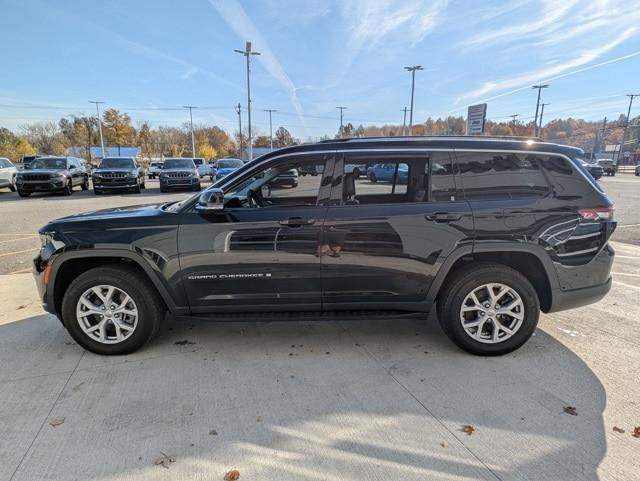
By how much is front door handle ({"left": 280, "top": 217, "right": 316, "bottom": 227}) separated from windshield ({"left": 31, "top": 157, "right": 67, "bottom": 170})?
18985mm

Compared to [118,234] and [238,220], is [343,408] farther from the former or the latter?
[118,234]

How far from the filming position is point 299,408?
Result: 2711 mm

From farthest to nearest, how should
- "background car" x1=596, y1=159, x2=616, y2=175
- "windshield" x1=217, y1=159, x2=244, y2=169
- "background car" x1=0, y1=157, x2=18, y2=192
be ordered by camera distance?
"background car" x1=596, y1=159, x2=616, y2=175 → "windshield" x1=217, y1=159, x2=244, y2=169 → "background car" x1=0, y1=157, x2=18, y2=192

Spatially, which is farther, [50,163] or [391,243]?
[50,163]

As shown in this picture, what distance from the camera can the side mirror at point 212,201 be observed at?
3172 mm

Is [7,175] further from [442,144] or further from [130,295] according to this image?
[442,144]

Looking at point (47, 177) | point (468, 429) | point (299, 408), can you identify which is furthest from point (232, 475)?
point (47, 177)

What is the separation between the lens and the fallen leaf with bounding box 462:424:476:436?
2.46 meters

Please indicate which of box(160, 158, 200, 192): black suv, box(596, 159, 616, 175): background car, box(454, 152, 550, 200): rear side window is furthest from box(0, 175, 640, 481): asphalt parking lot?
box(596, 159, 616, 175): background car

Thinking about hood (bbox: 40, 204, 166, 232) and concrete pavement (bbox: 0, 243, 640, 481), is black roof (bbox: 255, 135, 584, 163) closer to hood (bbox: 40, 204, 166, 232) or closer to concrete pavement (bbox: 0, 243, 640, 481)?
hood (bbox: 40, 204, 166, 232)

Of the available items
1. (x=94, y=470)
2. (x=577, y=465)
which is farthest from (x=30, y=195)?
(x=577, y=465)

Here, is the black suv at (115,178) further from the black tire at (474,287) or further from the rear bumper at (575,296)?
the rear bumper at (575,296)

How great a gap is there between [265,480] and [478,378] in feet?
5.90

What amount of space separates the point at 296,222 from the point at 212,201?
2.25ft
